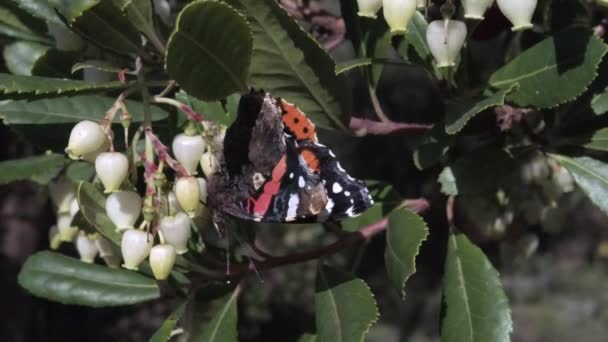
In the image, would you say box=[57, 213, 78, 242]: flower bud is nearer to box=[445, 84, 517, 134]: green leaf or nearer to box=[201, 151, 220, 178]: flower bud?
box=[201, 151, 220, 178]: flower bud

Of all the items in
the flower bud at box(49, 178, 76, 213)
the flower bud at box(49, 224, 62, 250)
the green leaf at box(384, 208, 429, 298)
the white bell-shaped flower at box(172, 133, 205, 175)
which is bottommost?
the flower bud at box(49, 224, 62, 250)

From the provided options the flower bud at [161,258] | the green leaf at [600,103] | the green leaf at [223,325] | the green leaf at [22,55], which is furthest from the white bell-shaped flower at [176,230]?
the green leaf at [600,103]

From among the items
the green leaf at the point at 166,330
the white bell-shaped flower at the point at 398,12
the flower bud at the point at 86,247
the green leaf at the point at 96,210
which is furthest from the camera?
the flower bud at the point at 86,247

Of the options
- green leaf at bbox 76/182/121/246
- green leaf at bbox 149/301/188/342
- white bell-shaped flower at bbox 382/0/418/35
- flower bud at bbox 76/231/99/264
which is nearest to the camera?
white bell-shaped flower at bbox 382/0/418/35

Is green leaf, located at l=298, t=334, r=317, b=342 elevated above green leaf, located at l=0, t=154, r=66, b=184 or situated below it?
below

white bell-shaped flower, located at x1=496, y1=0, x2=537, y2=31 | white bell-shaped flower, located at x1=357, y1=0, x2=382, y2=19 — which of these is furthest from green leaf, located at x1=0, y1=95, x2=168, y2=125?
white bell-shaped flower, located at x1=496, y1=0, x2=537, y2=31

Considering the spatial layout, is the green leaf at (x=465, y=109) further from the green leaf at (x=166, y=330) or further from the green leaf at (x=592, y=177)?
the green leaf at (x=166, y=330)

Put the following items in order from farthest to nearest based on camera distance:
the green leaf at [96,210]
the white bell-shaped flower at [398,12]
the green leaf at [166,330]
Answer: the green leaf at [166,330], the green leaf at [96,210], the white bell-shaped flower at [398,12]
